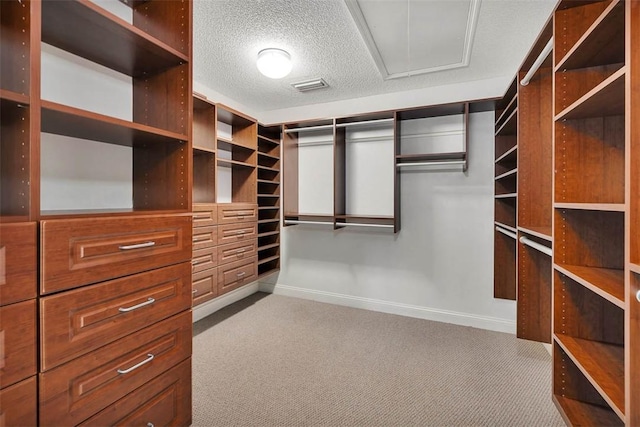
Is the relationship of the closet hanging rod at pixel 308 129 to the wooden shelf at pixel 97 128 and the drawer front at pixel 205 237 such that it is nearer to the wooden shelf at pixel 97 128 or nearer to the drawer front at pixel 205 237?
the drawer front at pixel 205 237

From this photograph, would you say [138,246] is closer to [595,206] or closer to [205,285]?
[205,285]

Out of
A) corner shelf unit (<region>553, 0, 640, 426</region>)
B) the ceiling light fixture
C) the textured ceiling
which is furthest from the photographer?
the ceiling light fixture

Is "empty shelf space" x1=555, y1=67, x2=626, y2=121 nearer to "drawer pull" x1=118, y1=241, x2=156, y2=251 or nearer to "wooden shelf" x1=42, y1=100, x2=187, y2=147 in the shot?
"wooden shelf" x1=42, y1=100, x2=187, y2=147

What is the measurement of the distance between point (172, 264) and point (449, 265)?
273 cm

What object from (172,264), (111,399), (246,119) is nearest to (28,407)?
(111,399)

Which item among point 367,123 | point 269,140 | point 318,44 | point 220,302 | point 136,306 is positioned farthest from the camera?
point 269,140

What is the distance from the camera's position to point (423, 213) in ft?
10.5

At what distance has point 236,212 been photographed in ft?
9.98

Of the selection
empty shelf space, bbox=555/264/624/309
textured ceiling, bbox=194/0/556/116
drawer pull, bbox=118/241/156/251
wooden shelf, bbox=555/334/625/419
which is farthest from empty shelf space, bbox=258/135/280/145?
wooden shelf, bbox=555/334/625/419

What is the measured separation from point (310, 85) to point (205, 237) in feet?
6.17

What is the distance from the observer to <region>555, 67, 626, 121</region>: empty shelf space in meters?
1.06

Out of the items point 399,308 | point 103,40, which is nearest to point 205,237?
point 103,40

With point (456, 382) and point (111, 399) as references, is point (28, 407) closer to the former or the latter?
point (111, 399)

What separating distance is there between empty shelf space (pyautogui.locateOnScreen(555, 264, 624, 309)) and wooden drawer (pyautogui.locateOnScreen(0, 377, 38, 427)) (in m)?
1.94
